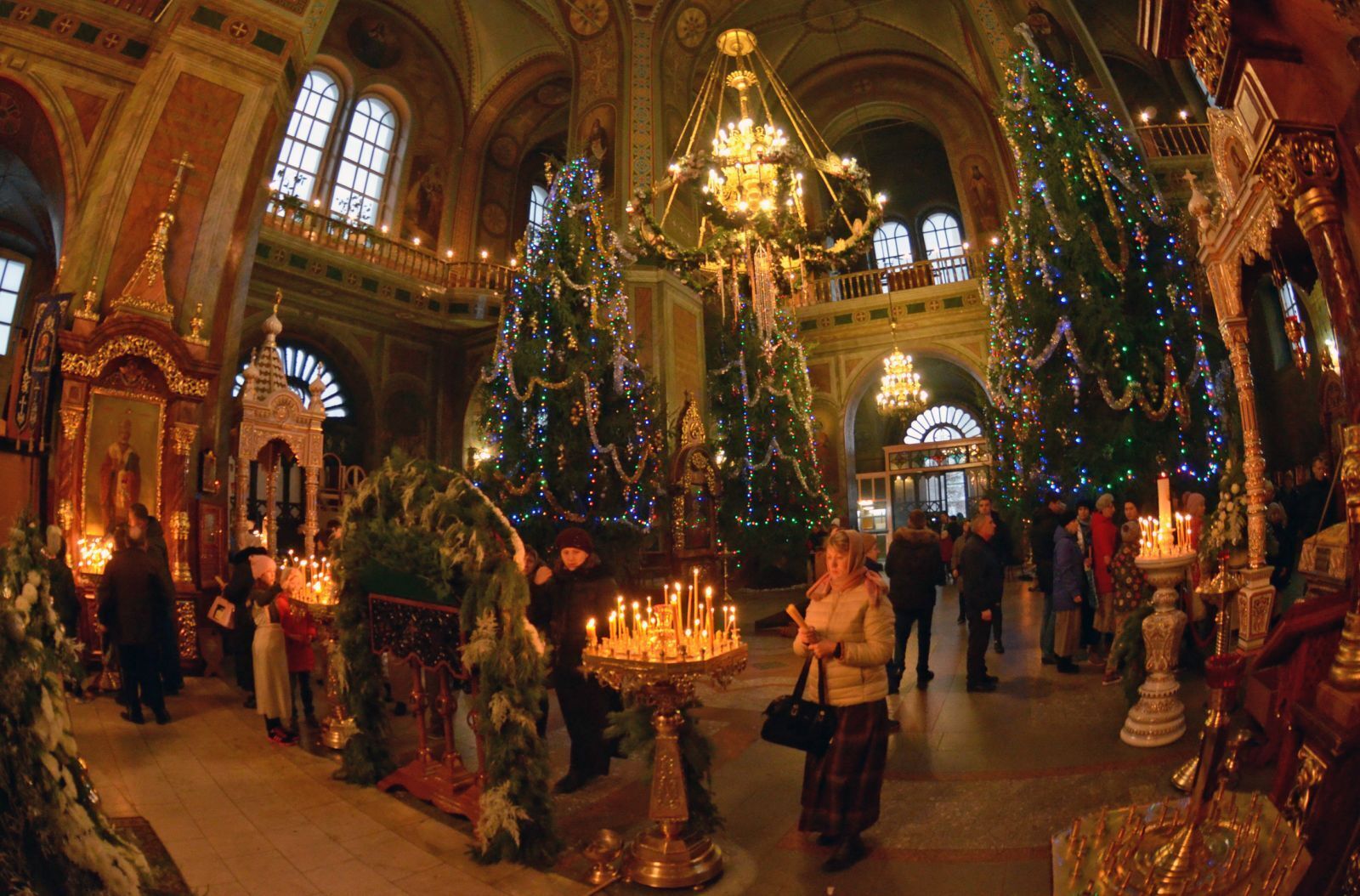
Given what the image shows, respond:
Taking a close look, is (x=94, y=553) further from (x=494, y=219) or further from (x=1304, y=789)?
(x=494, y=219)

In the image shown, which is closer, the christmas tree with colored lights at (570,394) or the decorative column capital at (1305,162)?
the decorative column capital at (1305,162)

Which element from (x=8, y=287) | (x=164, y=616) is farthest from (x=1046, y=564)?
(x=8, y=287)

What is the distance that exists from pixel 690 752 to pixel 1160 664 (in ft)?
9.28

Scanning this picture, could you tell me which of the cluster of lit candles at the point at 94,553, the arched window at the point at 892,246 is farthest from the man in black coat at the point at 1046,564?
the arched window at the point at 892,246

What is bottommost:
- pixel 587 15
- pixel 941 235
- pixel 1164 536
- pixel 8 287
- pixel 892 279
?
pixel 1164 536

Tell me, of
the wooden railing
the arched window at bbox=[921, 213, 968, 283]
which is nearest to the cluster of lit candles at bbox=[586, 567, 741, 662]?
the wooden railing

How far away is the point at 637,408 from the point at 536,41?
34.8 ft

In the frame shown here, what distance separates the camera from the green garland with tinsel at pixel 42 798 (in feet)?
4.97

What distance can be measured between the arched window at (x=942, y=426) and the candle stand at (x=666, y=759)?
18.8m

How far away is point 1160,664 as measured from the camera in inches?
173

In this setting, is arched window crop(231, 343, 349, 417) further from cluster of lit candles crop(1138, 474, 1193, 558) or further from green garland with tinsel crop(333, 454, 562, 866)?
cluster of lit candles crop(1138, 474, 1193, 558)

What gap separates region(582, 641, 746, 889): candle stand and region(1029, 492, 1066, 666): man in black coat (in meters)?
4.34

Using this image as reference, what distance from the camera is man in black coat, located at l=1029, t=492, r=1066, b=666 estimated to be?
21.7 feet

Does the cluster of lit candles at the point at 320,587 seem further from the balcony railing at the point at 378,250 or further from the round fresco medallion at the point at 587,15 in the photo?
the round fresco medallion at the point at 587,15
